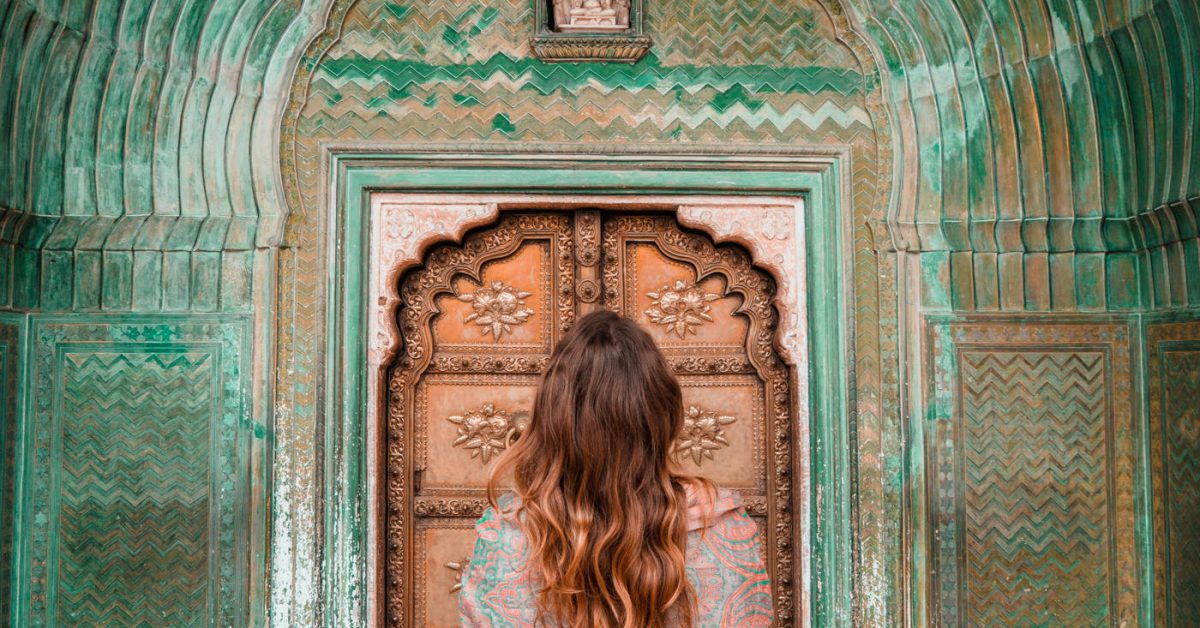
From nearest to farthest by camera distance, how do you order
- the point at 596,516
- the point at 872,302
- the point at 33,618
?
the point at 596,516
the point at 33,618
the point at 872,302

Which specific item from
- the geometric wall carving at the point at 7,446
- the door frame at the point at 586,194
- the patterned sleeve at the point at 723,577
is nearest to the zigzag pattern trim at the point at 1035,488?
the door frame at the point at 586,194

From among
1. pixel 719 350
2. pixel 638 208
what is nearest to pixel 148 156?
pixel 638 208

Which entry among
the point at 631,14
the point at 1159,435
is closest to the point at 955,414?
the point at 1159,435

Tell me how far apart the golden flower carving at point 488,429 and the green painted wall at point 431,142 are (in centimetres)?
52

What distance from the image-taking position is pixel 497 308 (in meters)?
3.37

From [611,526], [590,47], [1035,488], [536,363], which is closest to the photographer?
[611,526]

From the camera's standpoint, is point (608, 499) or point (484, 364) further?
point (484, 364)

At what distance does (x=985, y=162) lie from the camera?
3225mm

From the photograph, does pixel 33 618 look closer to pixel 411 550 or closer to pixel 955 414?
pixel 411 550

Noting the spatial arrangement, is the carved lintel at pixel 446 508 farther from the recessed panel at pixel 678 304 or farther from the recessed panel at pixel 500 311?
the recessed panel at pixel 678 304

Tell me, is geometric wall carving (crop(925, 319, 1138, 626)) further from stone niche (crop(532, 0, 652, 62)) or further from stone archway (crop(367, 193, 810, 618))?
stone niche (crop(532, 0, 652, 62))

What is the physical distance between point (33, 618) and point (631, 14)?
296 centimetres

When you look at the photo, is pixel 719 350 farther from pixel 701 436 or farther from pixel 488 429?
pixel 488 429

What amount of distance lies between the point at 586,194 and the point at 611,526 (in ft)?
5.82
